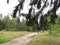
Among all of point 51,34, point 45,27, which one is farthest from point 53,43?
point 45,27

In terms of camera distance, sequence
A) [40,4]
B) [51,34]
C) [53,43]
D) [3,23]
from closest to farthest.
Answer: [40,4] < [53,43] < [51,34] < [3,23]

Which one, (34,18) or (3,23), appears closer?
(34,18)

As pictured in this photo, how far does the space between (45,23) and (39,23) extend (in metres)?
0.17

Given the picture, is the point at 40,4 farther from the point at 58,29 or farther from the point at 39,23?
the point at 58,29

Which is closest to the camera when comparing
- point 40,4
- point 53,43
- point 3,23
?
point 40,4

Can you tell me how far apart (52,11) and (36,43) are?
62.2ft

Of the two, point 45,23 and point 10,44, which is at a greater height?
point 45,23

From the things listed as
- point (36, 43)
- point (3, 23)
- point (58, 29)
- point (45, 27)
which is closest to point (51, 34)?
point (58, 29)

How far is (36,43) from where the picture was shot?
24.6 metres

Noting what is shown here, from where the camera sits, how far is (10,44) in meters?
25.3

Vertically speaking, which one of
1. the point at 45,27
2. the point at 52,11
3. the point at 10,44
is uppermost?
the point at 52,11

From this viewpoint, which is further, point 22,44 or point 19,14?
point 22,44

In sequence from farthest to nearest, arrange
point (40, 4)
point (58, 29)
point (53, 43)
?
1. point (58, 29)
2. point (53, 43)
3. point (40, 4)

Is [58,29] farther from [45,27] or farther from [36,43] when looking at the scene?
[45,27]
